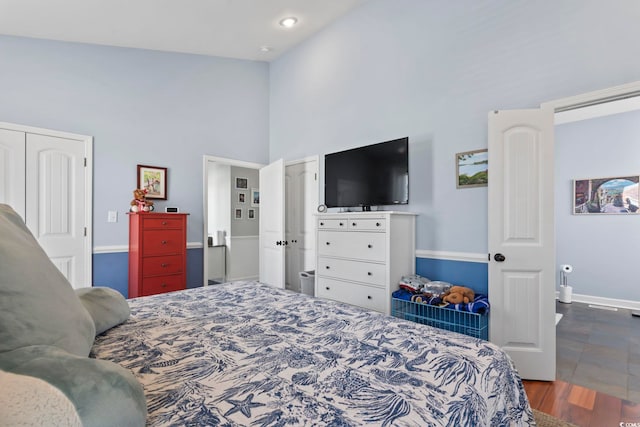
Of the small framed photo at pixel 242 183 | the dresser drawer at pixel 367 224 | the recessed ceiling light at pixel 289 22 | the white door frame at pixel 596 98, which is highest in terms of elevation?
the recessed ceiling light at pixel 289 22

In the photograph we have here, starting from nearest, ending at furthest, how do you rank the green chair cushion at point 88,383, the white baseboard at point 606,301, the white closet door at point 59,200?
the green chair cushion at point 88,383 < the white closet door at point 59,200 < the white baseboard at point 606,301

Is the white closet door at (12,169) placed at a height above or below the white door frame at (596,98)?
below

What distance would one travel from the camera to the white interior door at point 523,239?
2299 mm

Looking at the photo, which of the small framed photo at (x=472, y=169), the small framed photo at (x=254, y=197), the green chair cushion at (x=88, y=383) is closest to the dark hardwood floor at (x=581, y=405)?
the small framed photo at (x=472, y=169)

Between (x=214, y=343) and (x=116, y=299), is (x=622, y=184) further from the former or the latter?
(x=116, y=299)

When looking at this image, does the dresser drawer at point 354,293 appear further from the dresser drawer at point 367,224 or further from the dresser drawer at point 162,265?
the dresser drawer at point 162,265

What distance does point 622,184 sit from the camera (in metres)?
4.27

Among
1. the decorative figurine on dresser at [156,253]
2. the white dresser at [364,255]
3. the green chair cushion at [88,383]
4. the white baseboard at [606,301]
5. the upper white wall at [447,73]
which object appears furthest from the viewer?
the white baseboard at [606,301]

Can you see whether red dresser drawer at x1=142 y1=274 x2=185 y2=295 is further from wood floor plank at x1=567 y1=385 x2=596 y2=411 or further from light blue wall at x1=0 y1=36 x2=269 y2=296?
wood floor plank at x1=567 y1=385 x2=596 y2=411

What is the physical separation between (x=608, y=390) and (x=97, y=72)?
539cm

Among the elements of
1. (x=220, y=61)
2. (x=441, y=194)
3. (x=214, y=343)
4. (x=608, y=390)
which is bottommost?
(x=608, y=390)

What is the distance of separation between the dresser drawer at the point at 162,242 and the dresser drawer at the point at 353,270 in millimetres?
1633

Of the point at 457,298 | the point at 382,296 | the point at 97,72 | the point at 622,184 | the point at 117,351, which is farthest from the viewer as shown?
the point at 622,184

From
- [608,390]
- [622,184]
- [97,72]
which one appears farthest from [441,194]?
[97,72]
